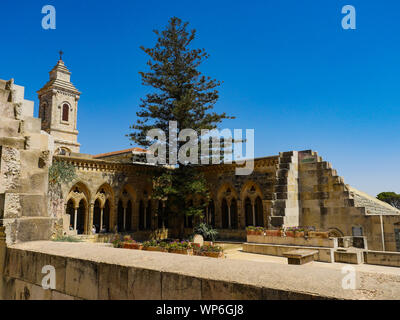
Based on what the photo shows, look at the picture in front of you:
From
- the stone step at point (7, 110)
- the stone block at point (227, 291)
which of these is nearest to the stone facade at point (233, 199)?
the stone step at point (7, 110)

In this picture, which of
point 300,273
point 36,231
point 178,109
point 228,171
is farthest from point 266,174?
point 300,273

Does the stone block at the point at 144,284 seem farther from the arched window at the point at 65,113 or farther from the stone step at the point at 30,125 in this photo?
the arched window at the point at 65,113

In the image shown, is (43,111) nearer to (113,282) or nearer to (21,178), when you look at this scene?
(21,178)

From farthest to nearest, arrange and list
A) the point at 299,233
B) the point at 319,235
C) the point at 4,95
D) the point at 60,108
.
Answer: the point at 60,108 → the point at 299,233 → the point at 319,235 → the point at 4,95

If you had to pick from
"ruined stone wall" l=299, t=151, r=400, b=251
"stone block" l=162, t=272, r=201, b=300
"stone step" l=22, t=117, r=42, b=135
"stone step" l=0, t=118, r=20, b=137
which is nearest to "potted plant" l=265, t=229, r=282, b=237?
"ruined stone wall" l=299, t=151, r=400, b=251

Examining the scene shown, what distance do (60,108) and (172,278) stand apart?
4089cm

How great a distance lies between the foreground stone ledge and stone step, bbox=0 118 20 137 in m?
2.10

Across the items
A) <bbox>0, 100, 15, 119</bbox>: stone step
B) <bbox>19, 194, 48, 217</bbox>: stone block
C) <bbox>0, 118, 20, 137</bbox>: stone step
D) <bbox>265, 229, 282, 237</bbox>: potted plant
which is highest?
<bbox>0, 100, 15, 119</bbox>: stone step

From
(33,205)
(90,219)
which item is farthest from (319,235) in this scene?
(90,219)

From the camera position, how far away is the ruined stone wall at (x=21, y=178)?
4.56 metres

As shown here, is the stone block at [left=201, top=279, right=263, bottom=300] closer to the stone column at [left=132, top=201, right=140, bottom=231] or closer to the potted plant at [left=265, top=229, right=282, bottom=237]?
the potted plant at [left=265, top=229, right=282, bottom=237]

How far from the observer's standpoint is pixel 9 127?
5.15 m

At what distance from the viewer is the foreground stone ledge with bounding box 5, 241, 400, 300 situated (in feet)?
6.78
